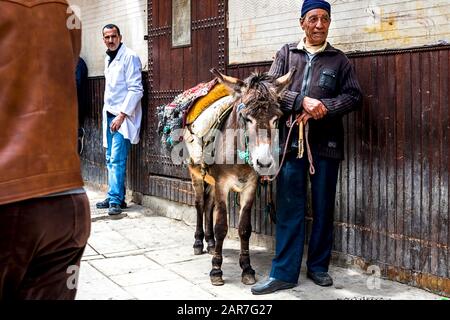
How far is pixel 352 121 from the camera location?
4.75 m

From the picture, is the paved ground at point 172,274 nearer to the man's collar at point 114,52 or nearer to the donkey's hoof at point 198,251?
the donkey's hoof at point 198,251

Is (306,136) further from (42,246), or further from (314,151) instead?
(42,246)

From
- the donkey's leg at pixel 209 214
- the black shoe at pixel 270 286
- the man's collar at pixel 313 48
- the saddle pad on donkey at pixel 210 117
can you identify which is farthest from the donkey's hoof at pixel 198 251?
the man's collar at pixel 313 48

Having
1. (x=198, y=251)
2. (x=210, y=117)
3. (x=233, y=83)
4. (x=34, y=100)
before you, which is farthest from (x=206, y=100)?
(x=34, y=100)

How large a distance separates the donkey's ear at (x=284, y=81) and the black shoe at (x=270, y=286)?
150 centimetres

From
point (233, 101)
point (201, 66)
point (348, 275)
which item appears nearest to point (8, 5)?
point (233, 101)

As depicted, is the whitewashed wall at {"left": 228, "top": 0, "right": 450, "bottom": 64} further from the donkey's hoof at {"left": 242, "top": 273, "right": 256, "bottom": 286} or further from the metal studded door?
the donkey's hoof at {"left": 242, "top": 273, "right": 256, "bottom": 286}

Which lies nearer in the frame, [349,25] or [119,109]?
[349,25]

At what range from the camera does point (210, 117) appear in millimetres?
4945

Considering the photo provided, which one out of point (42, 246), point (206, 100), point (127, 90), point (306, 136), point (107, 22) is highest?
point (107, 22)

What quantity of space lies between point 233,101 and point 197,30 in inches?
95.8

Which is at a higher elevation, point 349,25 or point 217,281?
point 349,25

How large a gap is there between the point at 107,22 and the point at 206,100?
14.6 ft
